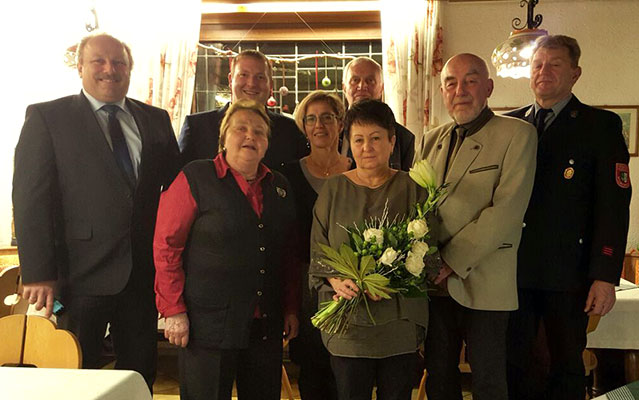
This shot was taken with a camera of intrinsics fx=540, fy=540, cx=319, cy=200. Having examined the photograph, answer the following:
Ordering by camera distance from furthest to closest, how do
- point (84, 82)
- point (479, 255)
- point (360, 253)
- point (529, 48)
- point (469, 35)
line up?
point (469, 35)
point (529, 48)
point (84, 82)
point (479, 255)
point (360, 253)

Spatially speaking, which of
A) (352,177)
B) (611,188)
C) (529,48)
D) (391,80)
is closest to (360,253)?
(352,177)

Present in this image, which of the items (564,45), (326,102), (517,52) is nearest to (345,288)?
(326,102)

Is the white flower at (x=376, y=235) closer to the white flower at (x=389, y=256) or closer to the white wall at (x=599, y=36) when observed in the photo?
the white flower at (x=389, y=256)

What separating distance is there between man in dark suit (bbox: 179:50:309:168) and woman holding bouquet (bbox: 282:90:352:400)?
0.13m

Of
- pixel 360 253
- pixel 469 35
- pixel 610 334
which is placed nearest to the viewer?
pixel 360 253

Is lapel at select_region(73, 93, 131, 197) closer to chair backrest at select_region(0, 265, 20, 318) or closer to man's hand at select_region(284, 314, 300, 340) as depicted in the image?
man's hand at select_region(284, 314, 300, 340)

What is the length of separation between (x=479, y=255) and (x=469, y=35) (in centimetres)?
352

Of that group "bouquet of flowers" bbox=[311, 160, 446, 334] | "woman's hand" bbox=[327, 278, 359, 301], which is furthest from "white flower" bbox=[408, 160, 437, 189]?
"woman's hand" bbox=[327, 278, 359, 301]

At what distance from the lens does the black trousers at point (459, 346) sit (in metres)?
1.97

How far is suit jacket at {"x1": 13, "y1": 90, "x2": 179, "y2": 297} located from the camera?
6.83ft

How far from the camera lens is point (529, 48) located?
130 inches

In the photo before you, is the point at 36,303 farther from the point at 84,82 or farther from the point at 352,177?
the point at 352,177

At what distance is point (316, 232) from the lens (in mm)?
1927

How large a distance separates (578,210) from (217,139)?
5.17 feet
